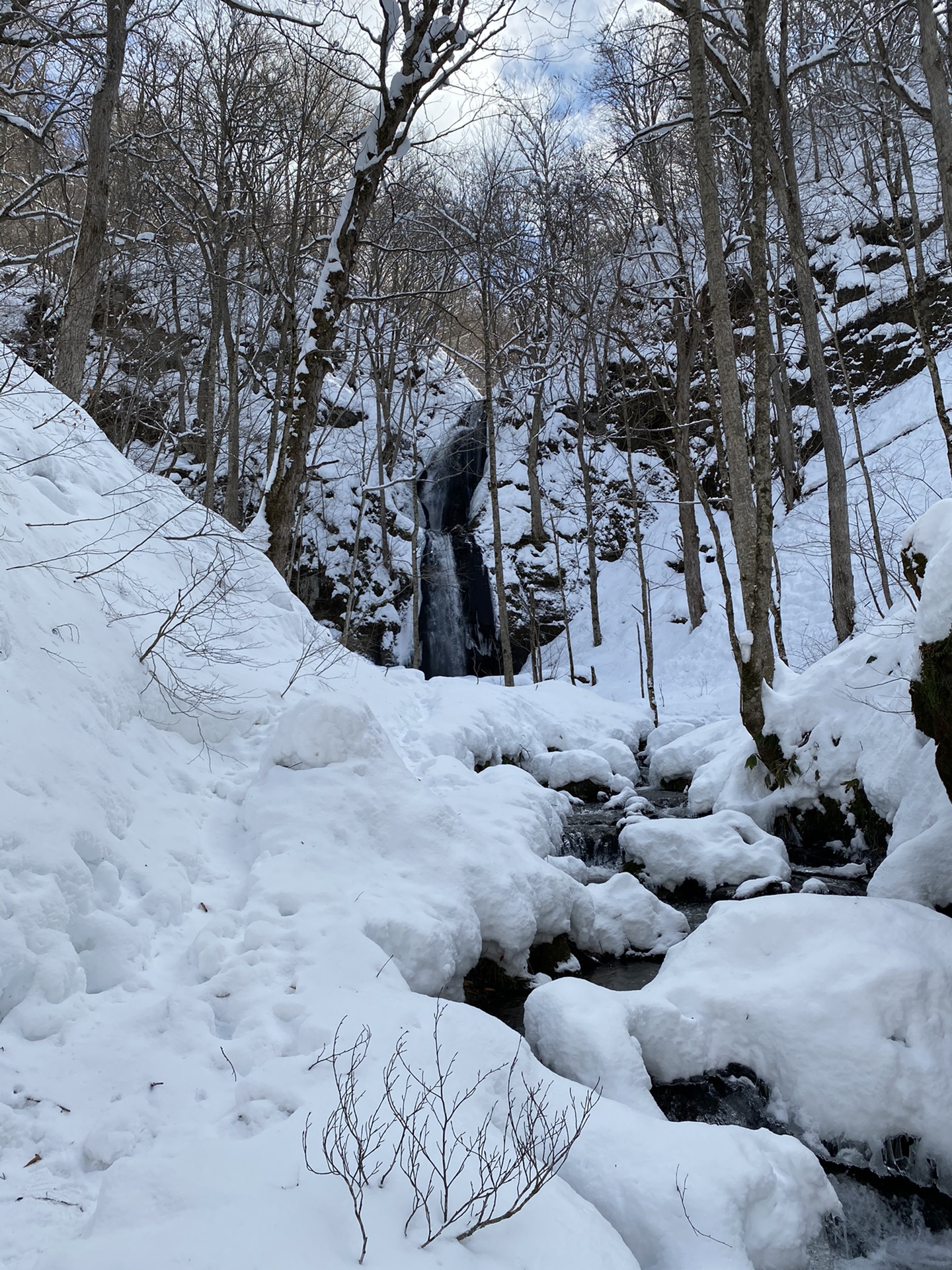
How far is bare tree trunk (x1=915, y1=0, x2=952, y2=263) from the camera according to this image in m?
8.62

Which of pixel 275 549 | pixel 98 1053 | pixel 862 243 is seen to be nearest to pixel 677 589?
pixel 862 243

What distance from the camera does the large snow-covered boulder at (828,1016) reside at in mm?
4164

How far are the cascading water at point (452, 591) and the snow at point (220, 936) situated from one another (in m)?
15.0

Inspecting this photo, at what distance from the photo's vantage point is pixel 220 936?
3.99 metres

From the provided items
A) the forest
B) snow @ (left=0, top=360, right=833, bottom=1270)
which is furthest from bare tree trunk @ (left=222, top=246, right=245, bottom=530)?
snow @ (left=0, top=360, right=833, bottom=1270)

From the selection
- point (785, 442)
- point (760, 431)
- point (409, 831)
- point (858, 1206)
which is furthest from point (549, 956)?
point (785, 442)

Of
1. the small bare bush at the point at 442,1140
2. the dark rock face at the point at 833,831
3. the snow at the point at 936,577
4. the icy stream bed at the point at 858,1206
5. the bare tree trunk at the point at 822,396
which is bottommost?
the icy stream bed at the point at 858,1206

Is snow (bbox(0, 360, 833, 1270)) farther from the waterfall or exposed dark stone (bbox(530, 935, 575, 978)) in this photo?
the waterfall

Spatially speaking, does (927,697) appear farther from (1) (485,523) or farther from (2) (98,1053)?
(1) (485,523)

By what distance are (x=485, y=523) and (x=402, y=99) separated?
640 inches

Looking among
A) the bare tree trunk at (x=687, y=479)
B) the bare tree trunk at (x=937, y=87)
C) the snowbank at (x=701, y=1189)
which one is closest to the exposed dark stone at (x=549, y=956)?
the snowbank at (x=701, y=1189)

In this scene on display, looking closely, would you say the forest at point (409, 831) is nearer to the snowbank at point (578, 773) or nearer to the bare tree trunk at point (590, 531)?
the snowbank at point (578, 773)

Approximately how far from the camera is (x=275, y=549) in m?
9.58

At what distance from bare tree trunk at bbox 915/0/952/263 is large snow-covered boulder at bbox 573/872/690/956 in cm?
812
